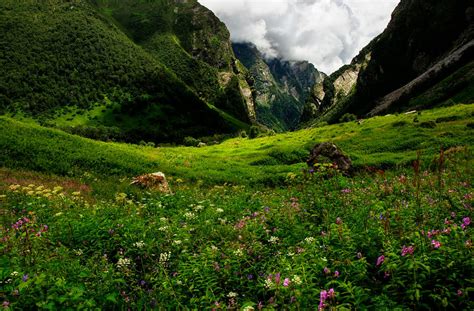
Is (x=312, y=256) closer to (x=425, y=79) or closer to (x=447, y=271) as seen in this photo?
(x=447, y=271)

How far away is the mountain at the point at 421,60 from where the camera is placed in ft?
303

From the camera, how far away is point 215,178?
29859mm

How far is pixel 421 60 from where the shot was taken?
450 ft

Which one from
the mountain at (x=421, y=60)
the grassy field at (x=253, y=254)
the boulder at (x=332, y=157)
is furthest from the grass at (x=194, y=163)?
the mountain at (x=421, y=60)

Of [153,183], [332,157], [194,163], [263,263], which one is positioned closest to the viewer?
[263,263]

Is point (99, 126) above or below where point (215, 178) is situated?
above

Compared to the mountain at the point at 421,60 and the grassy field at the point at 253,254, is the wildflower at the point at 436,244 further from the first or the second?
the mountain at the point at 421,60

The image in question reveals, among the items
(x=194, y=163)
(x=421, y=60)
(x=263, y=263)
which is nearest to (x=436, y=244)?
(x=263, y=263)

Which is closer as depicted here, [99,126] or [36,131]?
[36,131]

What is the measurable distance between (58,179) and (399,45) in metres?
168

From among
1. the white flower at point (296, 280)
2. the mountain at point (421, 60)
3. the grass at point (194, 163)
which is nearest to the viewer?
the white flower at point (296, 280)

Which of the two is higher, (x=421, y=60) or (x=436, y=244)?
(x=421, y=60)

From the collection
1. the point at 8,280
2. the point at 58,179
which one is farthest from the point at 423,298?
the point at 58,179

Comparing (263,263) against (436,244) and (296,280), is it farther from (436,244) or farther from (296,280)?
(436,244)
